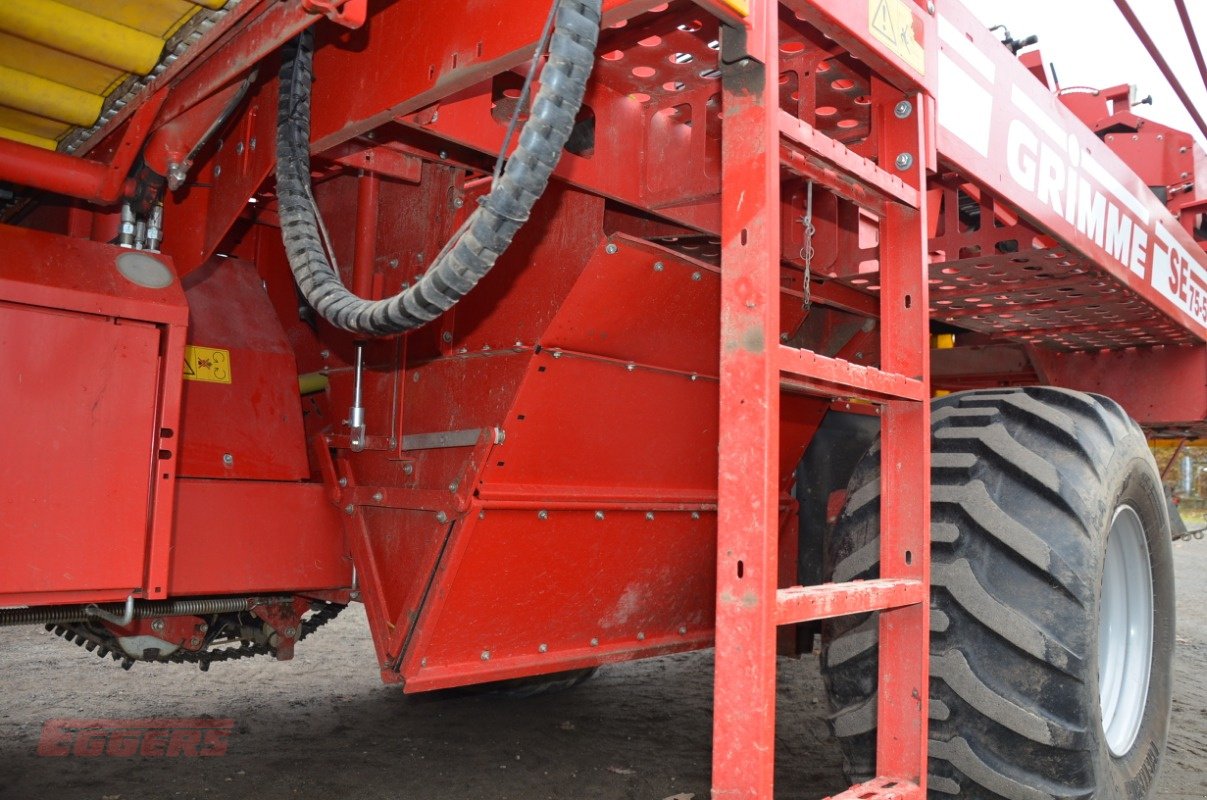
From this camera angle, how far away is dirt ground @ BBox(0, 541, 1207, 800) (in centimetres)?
319

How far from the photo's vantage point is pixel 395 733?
382 cm

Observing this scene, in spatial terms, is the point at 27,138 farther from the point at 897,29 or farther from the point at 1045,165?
the point at 1045,165

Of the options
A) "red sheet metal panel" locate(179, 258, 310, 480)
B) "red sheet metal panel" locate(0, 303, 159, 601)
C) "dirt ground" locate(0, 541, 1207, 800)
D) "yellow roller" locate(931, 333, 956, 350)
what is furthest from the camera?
"yellow roller" locate(931, 333, 956, 350)

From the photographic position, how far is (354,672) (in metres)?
4.88

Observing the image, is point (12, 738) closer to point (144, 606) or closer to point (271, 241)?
point (144, 606)

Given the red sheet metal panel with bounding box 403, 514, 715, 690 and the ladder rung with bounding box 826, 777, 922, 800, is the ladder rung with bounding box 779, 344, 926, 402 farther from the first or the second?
the red sheet metal panel with bounding box 403, 514, 715, 690

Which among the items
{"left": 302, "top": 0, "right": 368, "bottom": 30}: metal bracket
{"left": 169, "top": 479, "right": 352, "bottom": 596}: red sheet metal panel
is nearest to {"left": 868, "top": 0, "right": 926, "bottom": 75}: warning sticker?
{"left": 302, "top": 0, "right": 368, "bottom": 30}: metal bracket

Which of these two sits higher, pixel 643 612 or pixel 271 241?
pixel 271 241

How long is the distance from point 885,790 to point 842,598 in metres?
0.43

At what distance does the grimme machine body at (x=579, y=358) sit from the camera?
177 centimetres

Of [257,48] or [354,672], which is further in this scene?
[354,672]

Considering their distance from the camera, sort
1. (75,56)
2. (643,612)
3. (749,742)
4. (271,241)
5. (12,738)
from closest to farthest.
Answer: (749,742) < (75,56) < (643,612) < (271,241) < (12,738)

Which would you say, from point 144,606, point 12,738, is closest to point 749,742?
point 144,606

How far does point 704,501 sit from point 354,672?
8.42 feet
